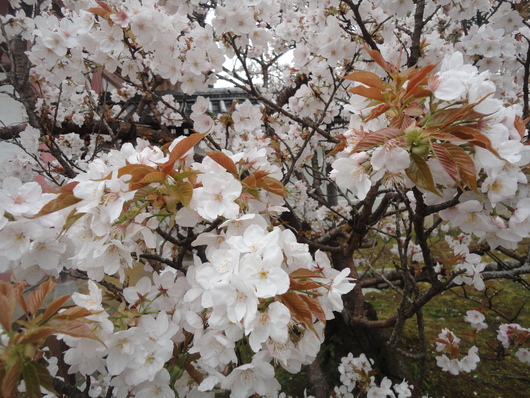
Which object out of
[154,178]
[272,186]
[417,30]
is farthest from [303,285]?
[417,30]

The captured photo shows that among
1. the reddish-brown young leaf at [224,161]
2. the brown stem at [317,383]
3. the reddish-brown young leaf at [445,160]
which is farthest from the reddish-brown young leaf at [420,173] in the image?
the brown stem at [317,383]

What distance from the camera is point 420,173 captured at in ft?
2.34

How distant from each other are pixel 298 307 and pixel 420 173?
0.40 meters

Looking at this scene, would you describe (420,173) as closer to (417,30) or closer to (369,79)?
(369,79)

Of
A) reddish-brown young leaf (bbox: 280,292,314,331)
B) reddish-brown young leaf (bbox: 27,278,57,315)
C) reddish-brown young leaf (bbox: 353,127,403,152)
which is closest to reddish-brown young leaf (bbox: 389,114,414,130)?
reddish-brown young leaf (bbox: 353,127,403,152)

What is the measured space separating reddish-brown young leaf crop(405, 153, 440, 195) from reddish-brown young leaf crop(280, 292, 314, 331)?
0.37 m

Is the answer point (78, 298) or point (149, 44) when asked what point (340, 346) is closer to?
point (78, 298)

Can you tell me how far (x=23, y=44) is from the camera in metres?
2.46

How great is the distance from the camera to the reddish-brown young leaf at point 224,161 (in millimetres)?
880

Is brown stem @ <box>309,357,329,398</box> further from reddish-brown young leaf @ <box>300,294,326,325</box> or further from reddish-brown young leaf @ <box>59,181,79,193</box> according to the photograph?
reddish-brown young leaf @ <box>59,181,79,193</box>

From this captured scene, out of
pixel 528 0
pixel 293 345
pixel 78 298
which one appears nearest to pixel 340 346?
pixel 293 345

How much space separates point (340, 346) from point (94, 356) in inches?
89.8

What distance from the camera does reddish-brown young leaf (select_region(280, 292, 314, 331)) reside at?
27.2 inches

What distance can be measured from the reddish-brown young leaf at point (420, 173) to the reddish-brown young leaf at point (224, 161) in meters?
0.45
